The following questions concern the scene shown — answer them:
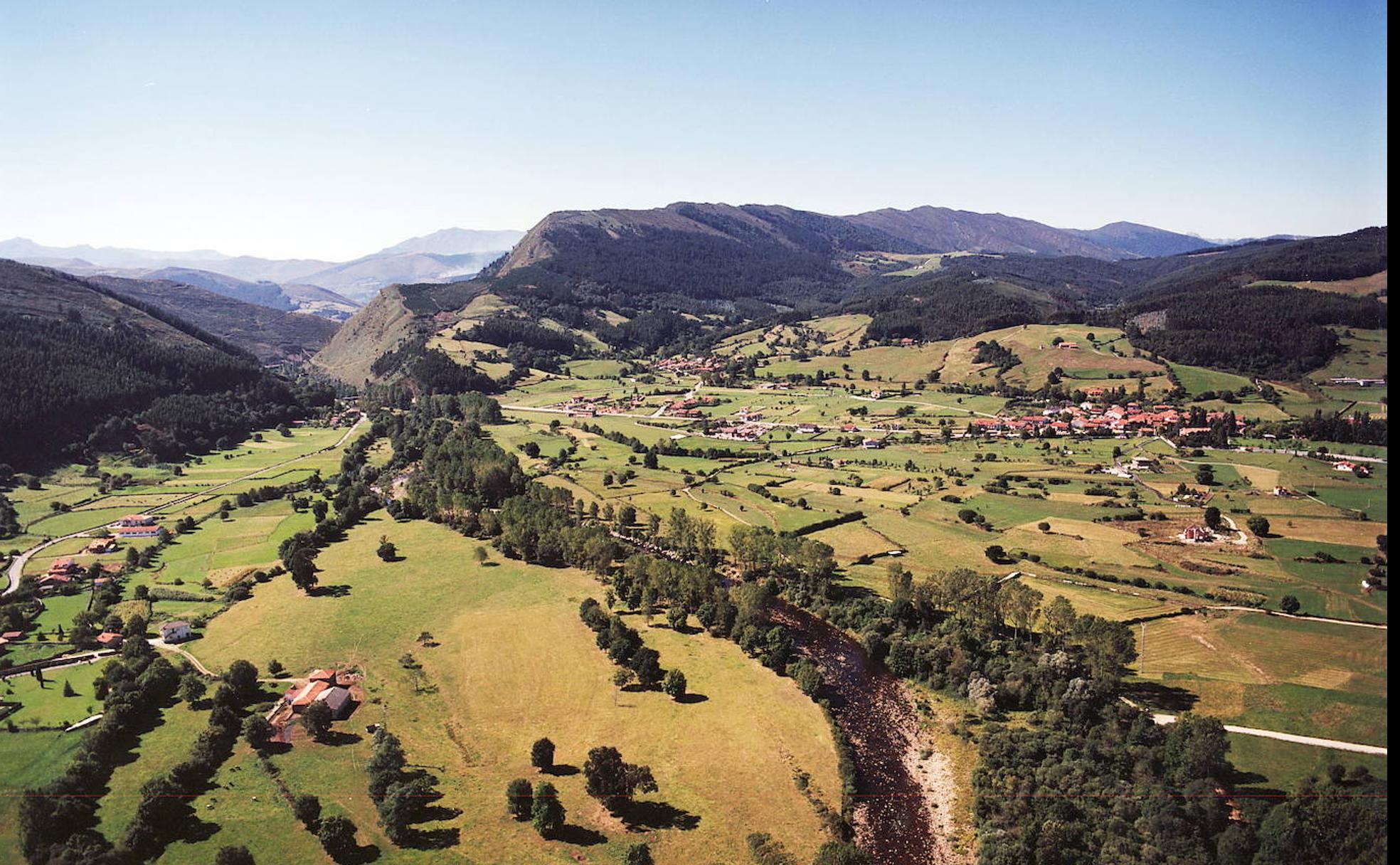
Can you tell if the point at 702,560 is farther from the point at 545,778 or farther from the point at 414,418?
the point at 414,418

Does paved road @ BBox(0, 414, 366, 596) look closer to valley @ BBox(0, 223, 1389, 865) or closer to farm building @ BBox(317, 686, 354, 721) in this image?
valley @ BBox(0, 223, 1389, 865)

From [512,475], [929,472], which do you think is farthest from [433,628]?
[929,472]

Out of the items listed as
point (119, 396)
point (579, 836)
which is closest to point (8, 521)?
point (119, 396)

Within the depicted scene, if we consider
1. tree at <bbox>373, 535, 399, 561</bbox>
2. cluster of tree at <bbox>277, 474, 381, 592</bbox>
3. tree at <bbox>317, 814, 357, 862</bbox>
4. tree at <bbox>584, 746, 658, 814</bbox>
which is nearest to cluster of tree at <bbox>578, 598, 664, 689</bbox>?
tree at <bbox>584, 746, 658, 814</bbox>

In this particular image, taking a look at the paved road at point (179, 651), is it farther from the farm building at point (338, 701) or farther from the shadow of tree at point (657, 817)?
the shadow of tree at point (657, 817)

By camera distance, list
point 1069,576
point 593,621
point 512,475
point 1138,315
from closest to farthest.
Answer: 1. point 593,621
2. point 1069,576
3. point 512,475
4. point 1138,315

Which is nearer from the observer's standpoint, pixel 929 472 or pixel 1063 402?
pixel 929 472

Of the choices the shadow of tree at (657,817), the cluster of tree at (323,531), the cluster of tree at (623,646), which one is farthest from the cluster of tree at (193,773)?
the shadow of tree at (657,817)
